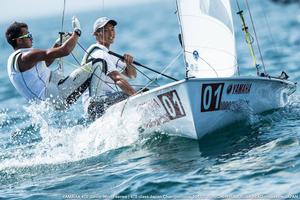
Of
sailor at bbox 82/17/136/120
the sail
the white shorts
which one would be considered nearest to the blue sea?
the white shorts

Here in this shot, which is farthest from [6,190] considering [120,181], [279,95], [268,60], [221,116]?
[268,60]

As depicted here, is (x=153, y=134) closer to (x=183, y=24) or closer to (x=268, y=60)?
(x=183, y=24)

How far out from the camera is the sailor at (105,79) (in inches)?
345

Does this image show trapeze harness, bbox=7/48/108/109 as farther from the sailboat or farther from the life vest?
the sailboat

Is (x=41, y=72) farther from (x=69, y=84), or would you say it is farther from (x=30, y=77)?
(x=69, y=84)

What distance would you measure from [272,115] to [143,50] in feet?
65.6

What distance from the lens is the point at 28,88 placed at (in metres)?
8.78

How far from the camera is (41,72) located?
345 inches

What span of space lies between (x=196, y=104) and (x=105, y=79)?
1.53 m

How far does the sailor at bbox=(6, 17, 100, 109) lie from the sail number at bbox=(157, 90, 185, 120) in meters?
1.18

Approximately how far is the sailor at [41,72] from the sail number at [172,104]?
1183mm

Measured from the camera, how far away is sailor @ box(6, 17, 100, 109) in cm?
828

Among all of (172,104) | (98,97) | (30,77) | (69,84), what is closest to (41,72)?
(30,77)

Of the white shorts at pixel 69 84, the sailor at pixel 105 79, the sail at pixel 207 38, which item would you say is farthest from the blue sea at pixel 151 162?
the sail at pixel 207 38
